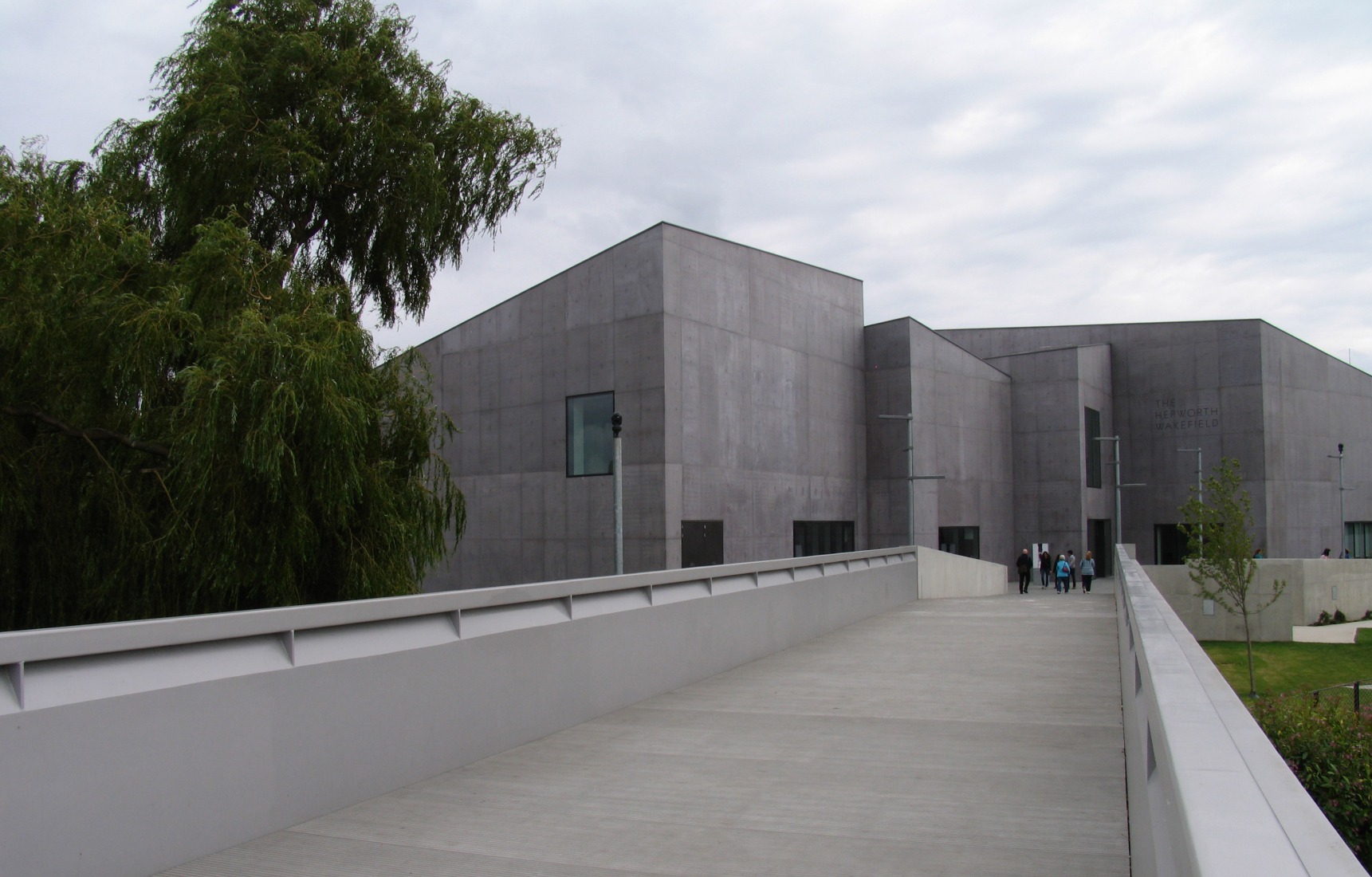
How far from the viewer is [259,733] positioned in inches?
223

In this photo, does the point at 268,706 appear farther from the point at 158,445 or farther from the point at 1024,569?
the point at 1024,569

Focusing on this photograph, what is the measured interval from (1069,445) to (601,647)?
4425 cm

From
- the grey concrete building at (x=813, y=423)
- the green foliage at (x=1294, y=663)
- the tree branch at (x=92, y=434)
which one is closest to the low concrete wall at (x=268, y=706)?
the tree branch at (x=92, y=434)

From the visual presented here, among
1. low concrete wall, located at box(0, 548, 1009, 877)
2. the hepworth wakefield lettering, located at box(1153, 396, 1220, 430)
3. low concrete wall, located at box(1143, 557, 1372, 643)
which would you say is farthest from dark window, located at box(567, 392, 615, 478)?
the hepworth wakefield lettering, located at box(1153, 396, 1220, 430)

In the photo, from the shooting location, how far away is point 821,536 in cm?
4019

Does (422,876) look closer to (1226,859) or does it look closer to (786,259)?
(1226,859)

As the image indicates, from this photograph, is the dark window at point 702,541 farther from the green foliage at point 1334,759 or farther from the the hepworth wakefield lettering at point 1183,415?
the the hepworth wakefield lettering at point 1183,415

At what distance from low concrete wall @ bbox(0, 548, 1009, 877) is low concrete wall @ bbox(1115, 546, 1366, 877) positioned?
415 centimetres

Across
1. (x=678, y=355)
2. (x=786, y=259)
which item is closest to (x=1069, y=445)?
(x=786, y=259)

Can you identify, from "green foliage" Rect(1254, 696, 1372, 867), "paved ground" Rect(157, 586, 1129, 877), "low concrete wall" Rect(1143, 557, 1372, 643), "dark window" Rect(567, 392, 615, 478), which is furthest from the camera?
"low concrete wall" Rect(1143, 557, 1372, 643)

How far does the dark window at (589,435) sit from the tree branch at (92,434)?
21.2 meters

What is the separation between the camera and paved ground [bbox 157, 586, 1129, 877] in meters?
5.21

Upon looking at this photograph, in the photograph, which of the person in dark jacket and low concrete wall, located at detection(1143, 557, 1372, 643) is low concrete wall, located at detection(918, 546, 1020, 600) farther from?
low concrete wall, located at detection(1143, 557, 1372, 643)

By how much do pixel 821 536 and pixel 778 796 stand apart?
34042mm
